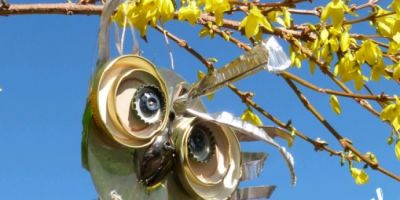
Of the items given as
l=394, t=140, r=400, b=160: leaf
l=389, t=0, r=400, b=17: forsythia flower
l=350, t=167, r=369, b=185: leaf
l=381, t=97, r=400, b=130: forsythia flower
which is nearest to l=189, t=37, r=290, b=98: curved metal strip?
l=389, t=0, r=400, b=17: forsythia flower

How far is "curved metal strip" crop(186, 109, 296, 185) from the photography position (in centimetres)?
83

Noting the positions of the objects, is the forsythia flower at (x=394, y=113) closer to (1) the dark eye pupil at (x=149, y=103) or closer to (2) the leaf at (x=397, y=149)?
(2) the leaf at (x=397, y=149)

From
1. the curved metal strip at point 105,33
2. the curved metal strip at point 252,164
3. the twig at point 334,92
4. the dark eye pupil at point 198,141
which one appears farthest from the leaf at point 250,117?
the curved metal strip at point 105,33

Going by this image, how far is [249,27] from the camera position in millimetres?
960

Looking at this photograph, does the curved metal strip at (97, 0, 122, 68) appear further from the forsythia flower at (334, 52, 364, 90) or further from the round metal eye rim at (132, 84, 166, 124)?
the forsythia flower at (334, 52, 364, 90)

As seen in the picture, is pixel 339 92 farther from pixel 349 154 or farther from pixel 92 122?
pixel 92 122

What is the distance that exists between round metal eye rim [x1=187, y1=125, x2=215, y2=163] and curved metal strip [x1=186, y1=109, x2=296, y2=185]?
24mm

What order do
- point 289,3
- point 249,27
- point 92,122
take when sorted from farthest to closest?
point 289,3, point 249,27, point 92,122

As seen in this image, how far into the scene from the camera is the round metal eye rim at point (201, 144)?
833mm

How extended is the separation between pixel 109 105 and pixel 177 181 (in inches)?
5.9

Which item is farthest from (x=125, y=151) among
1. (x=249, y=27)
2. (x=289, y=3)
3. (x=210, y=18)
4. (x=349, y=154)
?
(x=349, y=154)

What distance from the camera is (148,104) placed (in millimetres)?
784

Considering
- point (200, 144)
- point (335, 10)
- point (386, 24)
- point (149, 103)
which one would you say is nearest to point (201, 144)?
point (200, 144)

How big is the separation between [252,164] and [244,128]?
12cm
